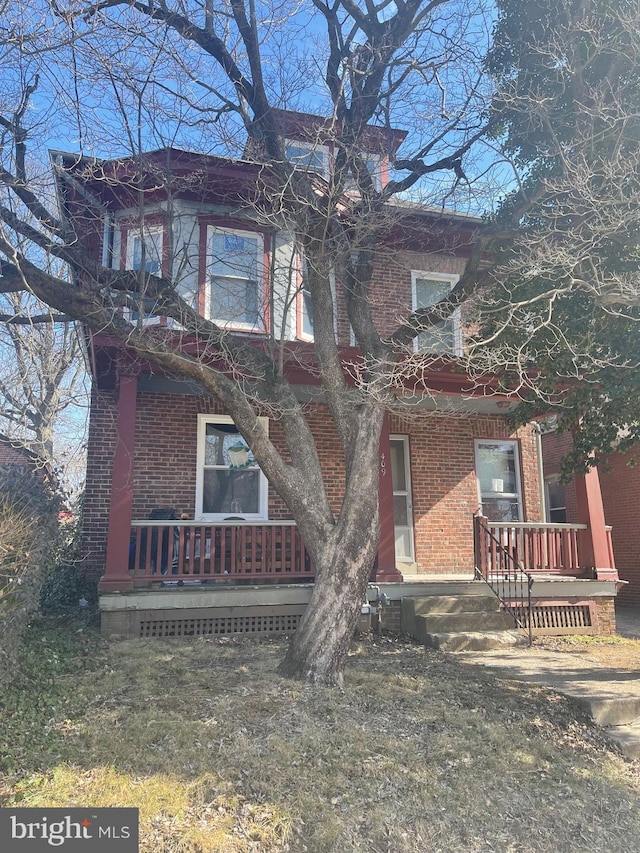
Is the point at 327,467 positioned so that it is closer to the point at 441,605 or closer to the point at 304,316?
the point at 304,316

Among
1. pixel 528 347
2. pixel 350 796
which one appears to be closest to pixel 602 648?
pixel 528 347

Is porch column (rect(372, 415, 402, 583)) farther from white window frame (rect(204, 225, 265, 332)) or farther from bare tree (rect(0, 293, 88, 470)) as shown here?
bare tree (rect(0, 293, 88, 470))

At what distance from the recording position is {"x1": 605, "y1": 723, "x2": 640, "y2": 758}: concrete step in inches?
212

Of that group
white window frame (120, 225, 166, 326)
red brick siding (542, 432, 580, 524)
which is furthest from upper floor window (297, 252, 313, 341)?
red brick siding (542, 432, 580, 524)

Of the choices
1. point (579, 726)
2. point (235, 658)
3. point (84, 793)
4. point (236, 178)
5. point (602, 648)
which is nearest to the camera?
point (84, 793)

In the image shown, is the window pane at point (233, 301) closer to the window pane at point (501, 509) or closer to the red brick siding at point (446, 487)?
the red brick siding at point (446, 487)

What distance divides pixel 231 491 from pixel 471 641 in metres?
4.48

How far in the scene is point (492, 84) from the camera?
26.5 feet

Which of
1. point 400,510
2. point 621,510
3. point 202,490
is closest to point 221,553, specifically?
point 202,490

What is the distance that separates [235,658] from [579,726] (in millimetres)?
3559

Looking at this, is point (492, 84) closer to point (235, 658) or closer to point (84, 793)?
point (235, 658)

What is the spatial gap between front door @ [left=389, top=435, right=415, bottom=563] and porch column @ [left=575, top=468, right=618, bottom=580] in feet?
9.43

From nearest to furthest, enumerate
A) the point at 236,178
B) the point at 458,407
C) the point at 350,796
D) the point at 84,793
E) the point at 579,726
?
the point at 84,793, the point at 350,796, the point at 579,726, the point at 236,178, the point at 458,407

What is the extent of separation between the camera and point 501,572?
9.89 meters
